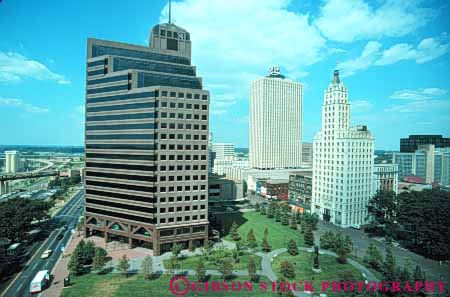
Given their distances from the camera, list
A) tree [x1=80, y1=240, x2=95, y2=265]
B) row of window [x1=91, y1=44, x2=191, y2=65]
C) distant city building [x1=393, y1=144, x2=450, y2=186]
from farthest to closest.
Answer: distant city building [x1=393, y1=144, x2=450, y2=186] → row of window [x1=91, y1=44, x2=191, y2=65] → tree [x1=80, y1=240, x2=95, y2=265]

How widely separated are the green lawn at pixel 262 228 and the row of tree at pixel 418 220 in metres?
24.4

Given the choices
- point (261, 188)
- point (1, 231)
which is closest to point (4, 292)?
point (1, 231)

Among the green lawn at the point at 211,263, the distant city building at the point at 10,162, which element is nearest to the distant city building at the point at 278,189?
the green lawn at the point at 211,263

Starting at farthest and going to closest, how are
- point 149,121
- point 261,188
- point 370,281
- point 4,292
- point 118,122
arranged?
point 261,188 → point 118,122 → point 149,121 → point 370,281 → point 4,292

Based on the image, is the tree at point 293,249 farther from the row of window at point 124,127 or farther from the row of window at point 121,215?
the row of window at point 124,127

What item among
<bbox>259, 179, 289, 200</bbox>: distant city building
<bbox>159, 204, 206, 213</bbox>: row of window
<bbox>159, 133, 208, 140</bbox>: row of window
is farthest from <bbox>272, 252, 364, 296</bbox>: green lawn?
<bbox>259, 179, 289, 200</bbox>: distant city building

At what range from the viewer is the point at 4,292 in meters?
49.4

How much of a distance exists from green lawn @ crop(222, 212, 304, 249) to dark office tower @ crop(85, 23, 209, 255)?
18.2 metres

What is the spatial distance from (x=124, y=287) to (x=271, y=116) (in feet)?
509

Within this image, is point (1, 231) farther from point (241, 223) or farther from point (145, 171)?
point (241, 223)

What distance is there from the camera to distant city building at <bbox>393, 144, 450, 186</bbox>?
146725 millimetres

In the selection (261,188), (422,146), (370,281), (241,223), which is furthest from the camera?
(422,146)

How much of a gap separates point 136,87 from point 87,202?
34024mm

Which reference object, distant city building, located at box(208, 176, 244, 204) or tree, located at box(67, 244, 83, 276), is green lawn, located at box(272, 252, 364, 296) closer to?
tree, located at box(67, 244, 83, 276)
